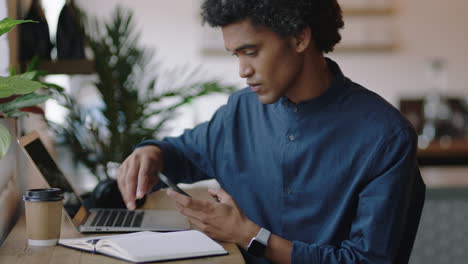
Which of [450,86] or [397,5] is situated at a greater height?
[397,5]

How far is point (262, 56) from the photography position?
1.36 metres

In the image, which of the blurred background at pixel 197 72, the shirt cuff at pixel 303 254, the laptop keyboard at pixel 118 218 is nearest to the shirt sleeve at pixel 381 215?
the shirt cuff at pixel 303 254

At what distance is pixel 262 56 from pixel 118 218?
0.57m

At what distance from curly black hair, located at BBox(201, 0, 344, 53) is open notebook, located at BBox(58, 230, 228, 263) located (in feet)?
1.71

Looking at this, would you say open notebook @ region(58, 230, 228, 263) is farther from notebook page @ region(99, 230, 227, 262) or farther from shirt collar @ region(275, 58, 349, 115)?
shirt collar @ region(275, 58, 349, 115)

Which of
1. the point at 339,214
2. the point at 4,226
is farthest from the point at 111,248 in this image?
the point at 339,214

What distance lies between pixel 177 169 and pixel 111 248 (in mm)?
576

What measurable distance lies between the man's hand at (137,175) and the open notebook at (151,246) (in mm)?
157

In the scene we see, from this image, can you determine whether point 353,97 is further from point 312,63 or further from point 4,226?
point 4,226

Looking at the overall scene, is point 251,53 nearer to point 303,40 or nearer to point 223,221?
point 303,40

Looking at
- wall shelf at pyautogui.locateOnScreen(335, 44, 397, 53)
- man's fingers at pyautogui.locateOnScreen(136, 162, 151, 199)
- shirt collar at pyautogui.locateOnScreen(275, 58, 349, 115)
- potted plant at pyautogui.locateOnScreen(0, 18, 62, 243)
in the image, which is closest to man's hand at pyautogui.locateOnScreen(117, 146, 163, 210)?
man's fingers at pyautogui.locateOnScreen(136, 162, 151, 199)

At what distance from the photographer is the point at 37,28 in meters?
1.94

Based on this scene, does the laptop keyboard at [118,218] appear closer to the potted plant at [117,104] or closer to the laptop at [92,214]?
the laptop at [92,214]

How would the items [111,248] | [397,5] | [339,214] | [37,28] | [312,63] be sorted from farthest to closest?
1. [397,5]
2. [37,28]
3. [312,63]
4. [339,214]
5. [111,248]
